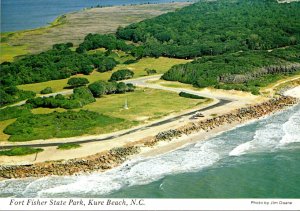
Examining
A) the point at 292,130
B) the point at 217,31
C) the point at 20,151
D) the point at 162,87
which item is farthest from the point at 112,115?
the point at 217,31

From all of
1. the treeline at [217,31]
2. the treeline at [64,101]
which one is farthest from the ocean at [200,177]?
the treeline at [217,31]

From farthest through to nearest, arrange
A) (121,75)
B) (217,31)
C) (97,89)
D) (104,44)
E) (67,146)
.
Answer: (217,31) < (104,44) < (121,75) < (97,89) < (67,146)

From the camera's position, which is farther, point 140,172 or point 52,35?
point 52,35

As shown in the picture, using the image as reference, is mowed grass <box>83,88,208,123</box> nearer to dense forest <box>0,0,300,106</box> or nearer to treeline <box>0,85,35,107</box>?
dense forest <box>0,0,300,106</box>

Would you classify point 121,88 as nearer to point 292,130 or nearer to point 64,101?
point 64,101

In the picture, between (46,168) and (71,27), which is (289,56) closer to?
(46,168)
